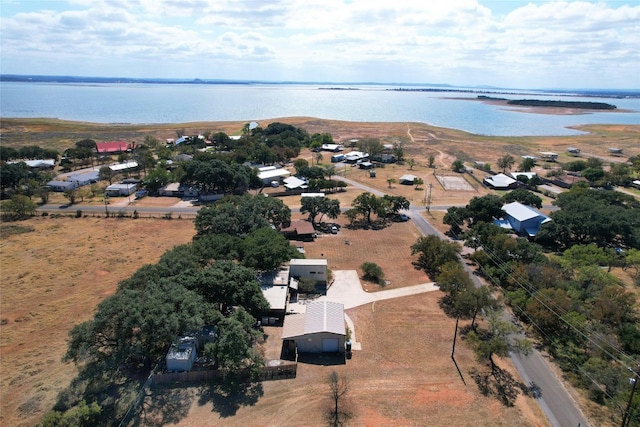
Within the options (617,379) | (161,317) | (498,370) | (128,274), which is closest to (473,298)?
(498,370)

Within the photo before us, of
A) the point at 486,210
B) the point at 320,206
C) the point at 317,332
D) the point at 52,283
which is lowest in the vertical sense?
the point at 52,283

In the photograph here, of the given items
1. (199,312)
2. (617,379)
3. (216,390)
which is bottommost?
(216,390)

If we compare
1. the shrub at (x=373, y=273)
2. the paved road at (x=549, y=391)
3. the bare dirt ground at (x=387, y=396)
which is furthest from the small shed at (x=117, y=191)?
the paved road at (x=549, y=391)

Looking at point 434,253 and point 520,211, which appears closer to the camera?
point 434,253

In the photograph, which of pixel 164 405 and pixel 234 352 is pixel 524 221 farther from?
pixel 164 405

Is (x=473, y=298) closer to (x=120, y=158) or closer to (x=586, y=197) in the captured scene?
(x=586, y=197)

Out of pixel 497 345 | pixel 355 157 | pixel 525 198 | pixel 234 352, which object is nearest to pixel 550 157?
pixel 355 157

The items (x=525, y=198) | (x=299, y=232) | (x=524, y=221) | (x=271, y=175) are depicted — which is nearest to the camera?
(x=299, y=232)
